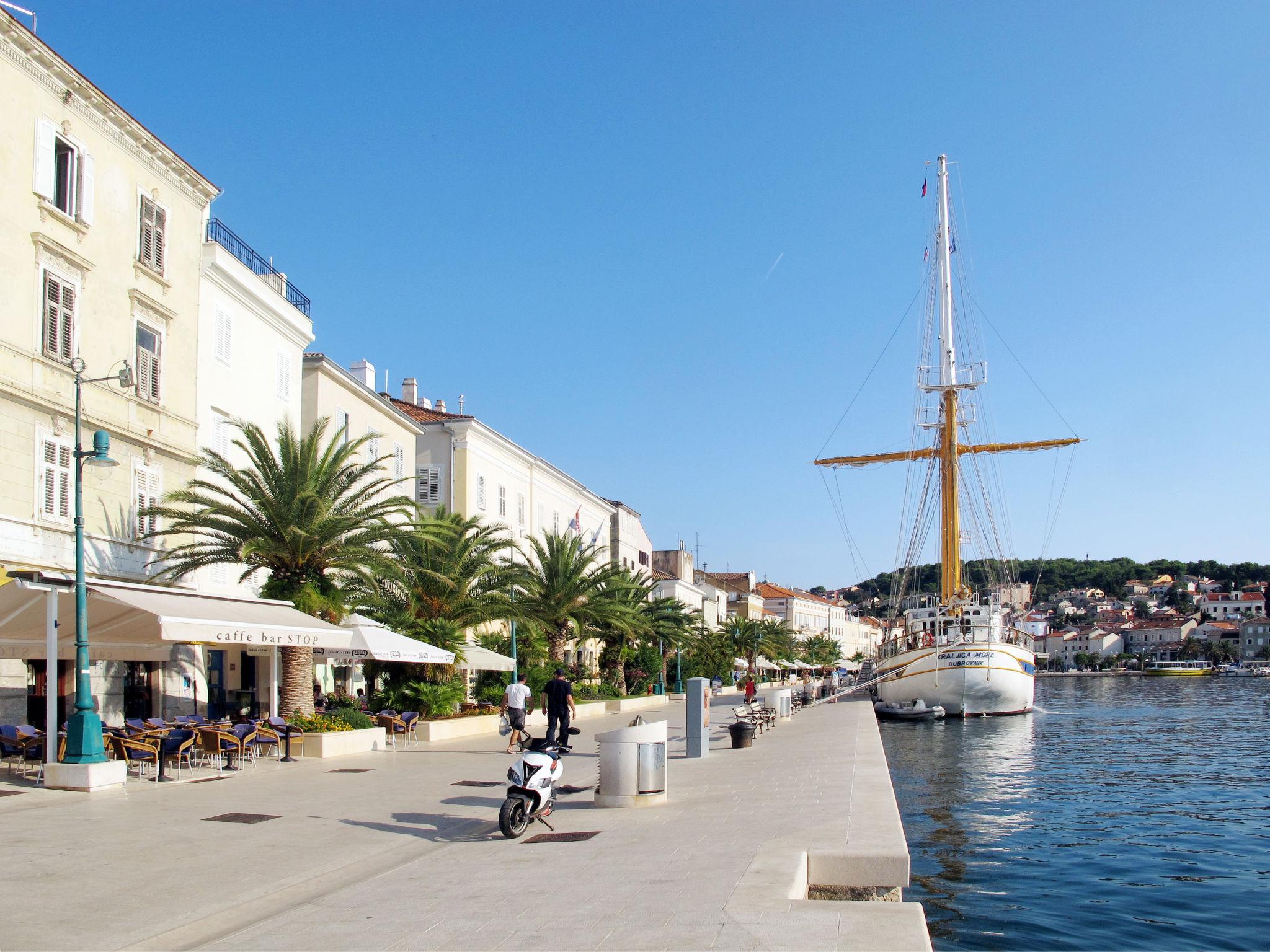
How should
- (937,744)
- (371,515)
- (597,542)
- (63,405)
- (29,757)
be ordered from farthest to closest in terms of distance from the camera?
1. (597,542)
2. (937,744)
3. (371,515)
4. (63,405)
5. (29,757)

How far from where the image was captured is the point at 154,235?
25.4m

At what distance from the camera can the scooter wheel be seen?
471 inches

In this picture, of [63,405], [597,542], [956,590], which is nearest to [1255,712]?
[956,590]

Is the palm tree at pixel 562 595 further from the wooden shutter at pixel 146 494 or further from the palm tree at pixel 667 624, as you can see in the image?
the wooden shutter at pixel 146 494

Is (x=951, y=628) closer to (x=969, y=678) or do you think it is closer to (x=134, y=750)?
(x=969, y=678)

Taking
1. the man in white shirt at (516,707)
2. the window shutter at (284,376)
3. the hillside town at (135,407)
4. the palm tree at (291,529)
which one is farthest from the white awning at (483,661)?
the man in white shirt at (516,707)

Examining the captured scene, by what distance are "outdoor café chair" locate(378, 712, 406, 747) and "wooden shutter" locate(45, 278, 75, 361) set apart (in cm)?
1017

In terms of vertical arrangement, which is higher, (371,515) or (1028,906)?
(371,515)

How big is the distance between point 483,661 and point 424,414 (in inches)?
778

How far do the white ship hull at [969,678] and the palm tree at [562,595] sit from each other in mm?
22015

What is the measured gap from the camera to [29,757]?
1778 centimetres

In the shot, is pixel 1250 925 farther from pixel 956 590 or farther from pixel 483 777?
pixel 956 590

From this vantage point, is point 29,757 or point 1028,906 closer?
point 1028,906

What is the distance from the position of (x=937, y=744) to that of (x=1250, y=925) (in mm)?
28600
